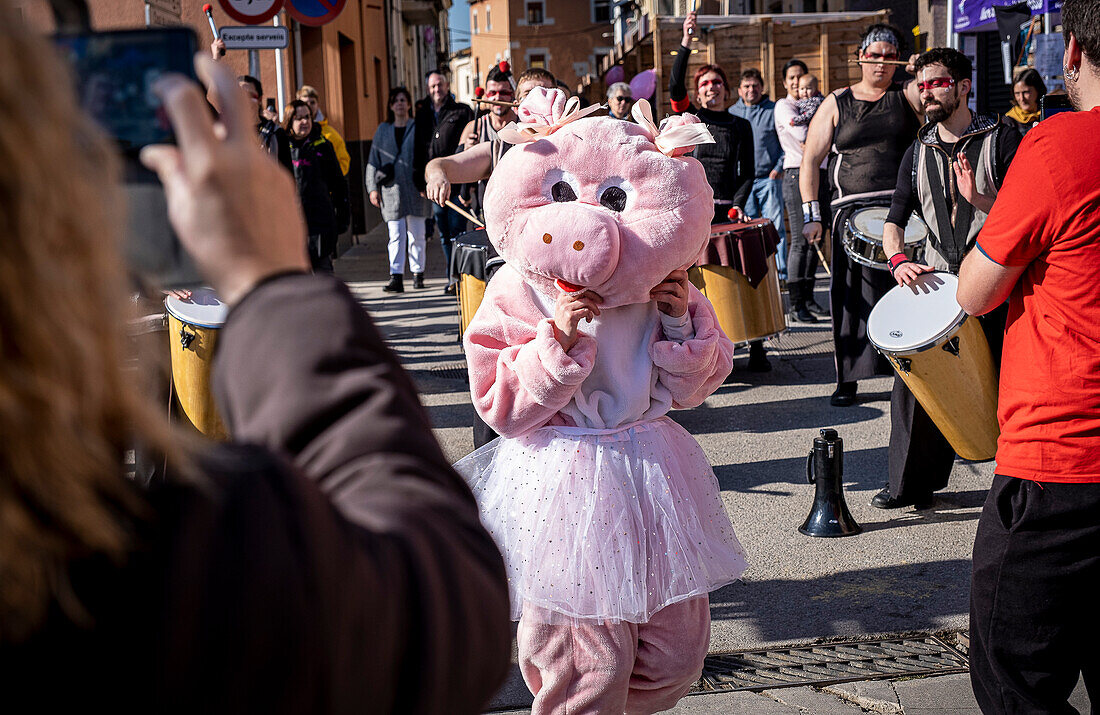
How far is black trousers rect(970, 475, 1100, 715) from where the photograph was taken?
94.4 inches

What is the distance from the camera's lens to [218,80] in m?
0.92

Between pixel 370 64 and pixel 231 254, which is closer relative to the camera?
pixel 231 254

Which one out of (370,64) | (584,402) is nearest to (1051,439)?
(584,402)

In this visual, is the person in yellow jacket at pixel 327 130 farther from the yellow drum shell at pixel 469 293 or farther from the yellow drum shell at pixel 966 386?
the yellow drum shell at pixel 966 386

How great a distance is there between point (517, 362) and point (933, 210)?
112 inches

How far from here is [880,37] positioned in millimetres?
6250

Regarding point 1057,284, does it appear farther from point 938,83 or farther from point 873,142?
point 873,142

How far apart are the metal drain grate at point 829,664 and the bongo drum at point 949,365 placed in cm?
75

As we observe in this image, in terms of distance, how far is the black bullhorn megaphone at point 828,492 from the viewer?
4449mm

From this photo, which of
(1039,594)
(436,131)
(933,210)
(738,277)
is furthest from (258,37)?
(1039,594)

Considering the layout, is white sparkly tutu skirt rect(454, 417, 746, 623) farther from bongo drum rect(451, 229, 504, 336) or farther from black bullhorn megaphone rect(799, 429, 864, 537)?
bongo drum rect(451, 229, 504, 336)

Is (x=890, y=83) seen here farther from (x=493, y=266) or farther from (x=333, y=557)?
(x=333, y=557)

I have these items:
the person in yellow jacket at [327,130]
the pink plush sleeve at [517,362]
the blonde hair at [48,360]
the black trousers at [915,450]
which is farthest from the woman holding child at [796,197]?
the blonde hair at [48,360]

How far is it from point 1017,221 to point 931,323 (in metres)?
1.56
